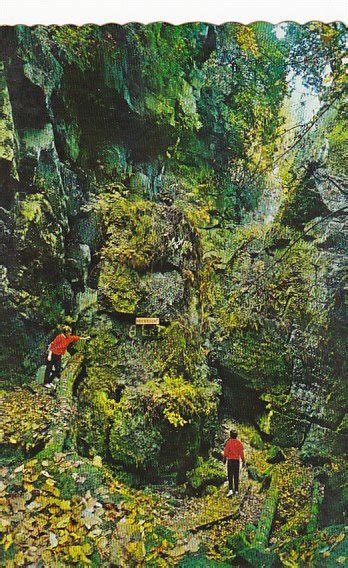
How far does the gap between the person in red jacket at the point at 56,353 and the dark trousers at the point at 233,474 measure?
733 millimetres

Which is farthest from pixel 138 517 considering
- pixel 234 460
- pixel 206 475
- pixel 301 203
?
pixel 301 203

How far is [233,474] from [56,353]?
0.80 meters

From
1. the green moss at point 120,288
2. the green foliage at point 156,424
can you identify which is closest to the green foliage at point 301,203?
the green moss at point 120,288

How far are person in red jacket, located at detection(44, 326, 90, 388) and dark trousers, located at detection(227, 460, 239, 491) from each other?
0.73 m

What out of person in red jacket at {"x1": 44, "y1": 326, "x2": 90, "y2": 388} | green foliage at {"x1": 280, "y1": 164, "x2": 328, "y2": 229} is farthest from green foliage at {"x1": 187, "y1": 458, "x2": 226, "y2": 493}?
green foliage at {"x1": 280, "y1": 164, "x2": 328, "y2": 229}

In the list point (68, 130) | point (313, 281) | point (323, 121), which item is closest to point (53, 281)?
point (68, 130)

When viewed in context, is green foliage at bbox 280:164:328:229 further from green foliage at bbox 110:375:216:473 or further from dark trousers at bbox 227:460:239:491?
dark trousers at bbox 227:460:239:491

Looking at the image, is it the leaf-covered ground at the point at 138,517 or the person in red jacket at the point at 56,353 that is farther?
the person in red jacket at the point at 56,353

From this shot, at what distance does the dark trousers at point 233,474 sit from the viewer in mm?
2293

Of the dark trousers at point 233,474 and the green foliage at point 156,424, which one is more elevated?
the green foliage at point 156,424

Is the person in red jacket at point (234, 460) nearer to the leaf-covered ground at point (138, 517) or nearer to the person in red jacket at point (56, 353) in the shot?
the leaf-covered ground at point (138, 517)

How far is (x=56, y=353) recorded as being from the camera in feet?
7.72

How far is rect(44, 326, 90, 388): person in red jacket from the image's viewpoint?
2346mm

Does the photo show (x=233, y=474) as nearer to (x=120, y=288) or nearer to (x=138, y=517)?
(x=138, y=517)
